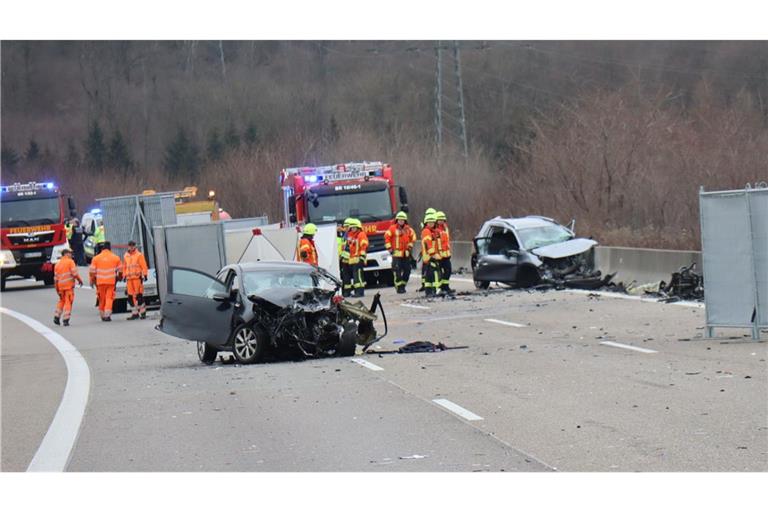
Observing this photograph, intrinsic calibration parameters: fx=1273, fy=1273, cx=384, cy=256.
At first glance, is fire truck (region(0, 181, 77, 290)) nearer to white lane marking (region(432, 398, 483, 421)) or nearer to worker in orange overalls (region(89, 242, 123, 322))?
worker in orange overalls (region(89, 242, 123, 322))

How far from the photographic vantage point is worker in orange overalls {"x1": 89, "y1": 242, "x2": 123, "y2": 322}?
26.5 meters

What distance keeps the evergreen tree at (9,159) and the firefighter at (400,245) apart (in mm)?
48090

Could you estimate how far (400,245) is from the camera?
2875 cm

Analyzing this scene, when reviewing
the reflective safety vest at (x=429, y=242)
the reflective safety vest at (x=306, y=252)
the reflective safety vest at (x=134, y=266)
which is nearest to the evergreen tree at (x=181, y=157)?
the reflective safety vest at (x=134, y=266)

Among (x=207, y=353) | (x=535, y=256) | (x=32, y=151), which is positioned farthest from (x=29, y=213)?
(x=32, y=151)

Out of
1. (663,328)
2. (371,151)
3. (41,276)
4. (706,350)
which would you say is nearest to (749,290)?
(706,350)

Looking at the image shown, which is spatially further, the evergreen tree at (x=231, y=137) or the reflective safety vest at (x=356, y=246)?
the evergreen tree at (x=231, y=137)

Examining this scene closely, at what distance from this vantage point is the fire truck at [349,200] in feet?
103

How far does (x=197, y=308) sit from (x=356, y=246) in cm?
1129

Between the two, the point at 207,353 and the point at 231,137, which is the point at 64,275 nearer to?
the point at 207,353

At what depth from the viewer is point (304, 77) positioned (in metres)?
75.1

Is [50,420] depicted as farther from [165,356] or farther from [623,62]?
[623,62]

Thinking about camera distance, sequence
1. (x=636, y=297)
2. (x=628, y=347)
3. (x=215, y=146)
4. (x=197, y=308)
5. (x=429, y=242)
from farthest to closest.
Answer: (x=215, y=146)
(x=429, y=242)
(x=636, y=297)
(x=197, y=308)
(x=628, y=347)

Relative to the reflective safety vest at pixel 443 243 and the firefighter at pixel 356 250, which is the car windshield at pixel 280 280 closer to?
the reflective safety vest at pixel 443 243
